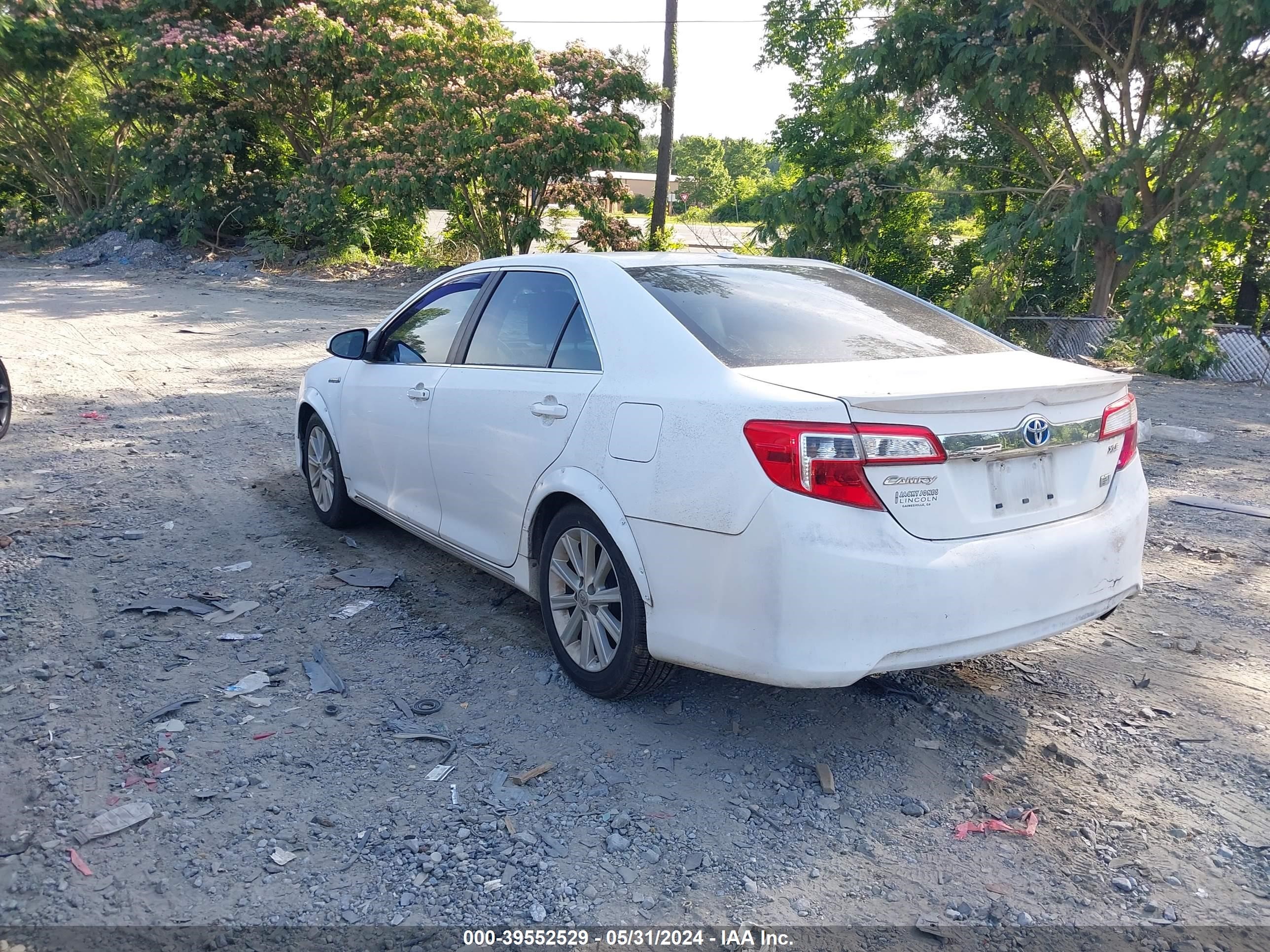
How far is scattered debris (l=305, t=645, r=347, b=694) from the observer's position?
13.6 ft

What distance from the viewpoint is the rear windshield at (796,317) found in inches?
148

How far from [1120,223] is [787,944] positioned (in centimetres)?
1321

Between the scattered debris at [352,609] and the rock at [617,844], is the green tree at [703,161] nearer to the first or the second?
the scattered debris at [352,609]

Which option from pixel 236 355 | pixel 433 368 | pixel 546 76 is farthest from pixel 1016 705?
pixel 546 76

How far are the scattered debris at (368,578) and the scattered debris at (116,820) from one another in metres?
2.08

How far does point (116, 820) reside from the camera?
3191 mm

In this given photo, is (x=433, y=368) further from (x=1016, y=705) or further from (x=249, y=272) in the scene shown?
(x=249, y=272)

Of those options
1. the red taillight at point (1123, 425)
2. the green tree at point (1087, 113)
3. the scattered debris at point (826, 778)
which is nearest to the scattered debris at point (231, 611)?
the scattered debris at point (826, 778)

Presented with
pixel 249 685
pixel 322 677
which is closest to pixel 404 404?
pixel 322 677

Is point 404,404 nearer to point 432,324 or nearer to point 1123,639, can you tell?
point 432,324

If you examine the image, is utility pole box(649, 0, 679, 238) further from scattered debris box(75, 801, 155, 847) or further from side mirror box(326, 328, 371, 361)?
scattered debris box(75, 801, 155, 847)

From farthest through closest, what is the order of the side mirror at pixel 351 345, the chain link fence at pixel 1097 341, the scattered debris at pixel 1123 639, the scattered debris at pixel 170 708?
1. the chain link fence at pixel 1097 341
2. the side mirror at pixel 351 345
3. the scattered debris at pixel 1123 639
4. the scattered debris at pixel 170 708

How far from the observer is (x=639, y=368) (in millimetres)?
3777

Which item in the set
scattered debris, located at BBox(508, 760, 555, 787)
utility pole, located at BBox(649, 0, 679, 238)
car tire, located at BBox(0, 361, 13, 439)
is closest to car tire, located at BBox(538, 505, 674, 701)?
scattered debris, located at BBox(508, 760, 555, 787)
